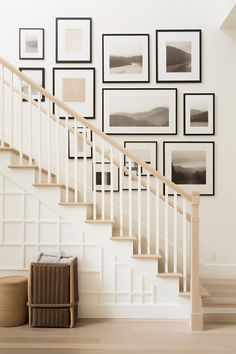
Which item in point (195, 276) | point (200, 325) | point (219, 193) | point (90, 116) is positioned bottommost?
point (200, 325)

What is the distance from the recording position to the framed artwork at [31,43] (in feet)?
18.8

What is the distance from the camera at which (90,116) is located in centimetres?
569

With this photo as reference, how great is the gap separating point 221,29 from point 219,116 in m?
1.11

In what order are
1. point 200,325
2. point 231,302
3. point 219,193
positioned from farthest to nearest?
1. point 219,193
2. point 231,302
3. point 200,325

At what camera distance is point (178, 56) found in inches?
225

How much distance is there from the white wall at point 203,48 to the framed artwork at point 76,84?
0.09 meters

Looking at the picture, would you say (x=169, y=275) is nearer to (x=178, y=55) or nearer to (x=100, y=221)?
(x=100, y=221)

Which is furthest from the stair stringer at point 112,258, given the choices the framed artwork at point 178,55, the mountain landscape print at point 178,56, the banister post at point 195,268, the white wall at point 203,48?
the mountain landscape print at point 178,56

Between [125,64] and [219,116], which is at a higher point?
[125,64]

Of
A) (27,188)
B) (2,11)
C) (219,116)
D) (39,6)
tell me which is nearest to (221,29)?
(219,116)

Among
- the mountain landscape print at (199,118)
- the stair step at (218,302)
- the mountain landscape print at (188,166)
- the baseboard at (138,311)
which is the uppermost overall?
the mountain landscape print at (199,118)

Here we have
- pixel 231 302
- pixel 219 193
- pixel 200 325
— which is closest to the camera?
pixel 200 325

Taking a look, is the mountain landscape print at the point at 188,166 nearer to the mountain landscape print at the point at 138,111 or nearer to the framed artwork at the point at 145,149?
the framed artwork at the point at 145,149

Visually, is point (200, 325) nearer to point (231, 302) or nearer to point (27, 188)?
point (231, 302)
